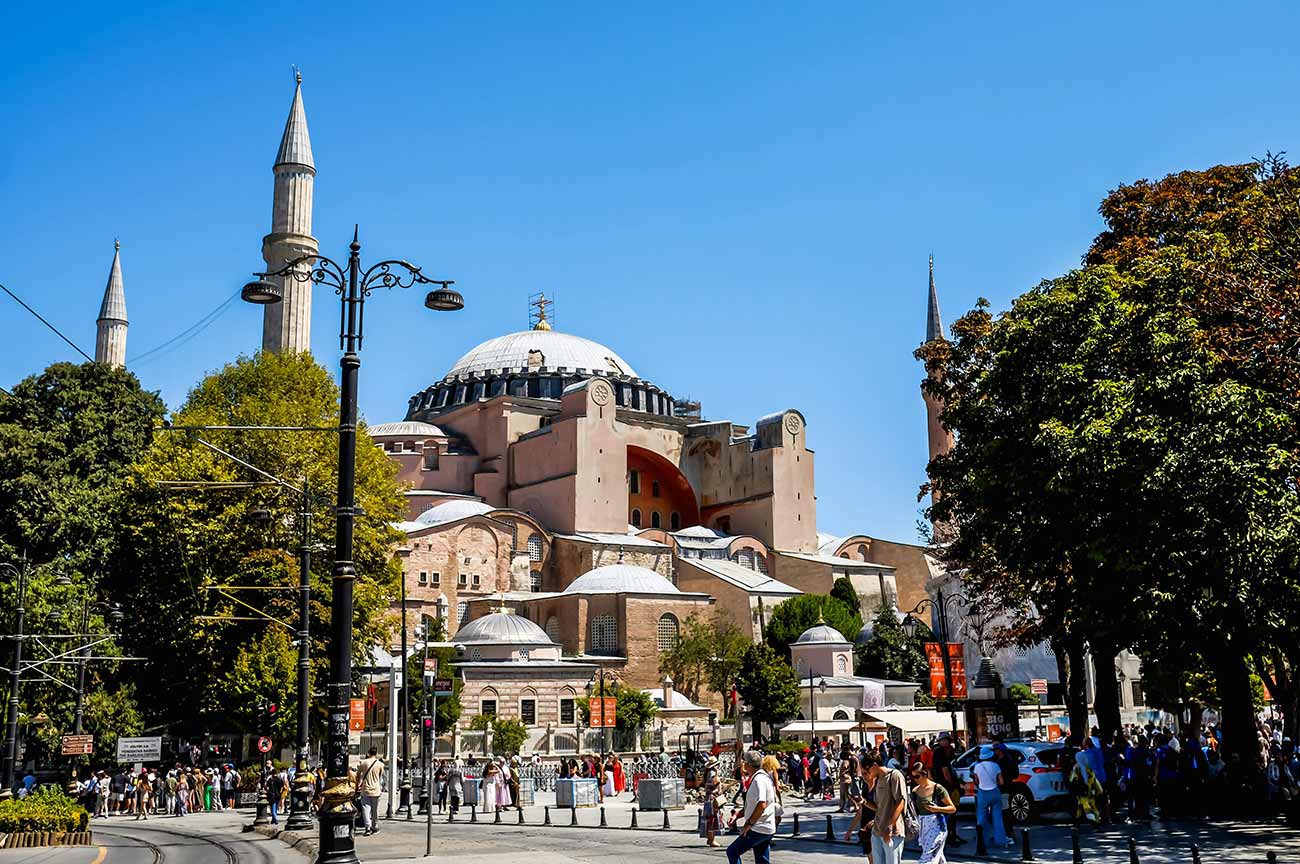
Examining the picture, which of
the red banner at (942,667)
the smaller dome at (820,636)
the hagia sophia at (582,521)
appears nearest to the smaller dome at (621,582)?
the hagia sophia at (582,521)

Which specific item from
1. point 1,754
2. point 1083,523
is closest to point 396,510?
point 1,754

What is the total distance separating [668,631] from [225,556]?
77.3 ft

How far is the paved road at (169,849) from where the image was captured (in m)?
14.3

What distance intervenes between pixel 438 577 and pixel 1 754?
2163cm

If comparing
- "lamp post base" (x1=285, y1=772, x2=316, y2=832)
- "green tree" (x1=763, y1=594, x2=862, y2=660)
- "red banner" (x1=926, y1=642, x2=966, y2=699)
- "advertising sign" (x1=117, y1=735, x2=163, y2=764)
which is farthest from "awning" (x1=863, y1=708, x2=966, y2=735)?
"lamp post base" (x1=285, y1=772, x2=316, y2=832)

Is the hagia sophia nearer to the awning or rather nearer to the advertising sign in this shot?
the awning

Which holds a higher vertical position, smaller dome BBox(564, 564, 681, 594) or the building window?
smaller dome BBox(564, 564, 681, 594)

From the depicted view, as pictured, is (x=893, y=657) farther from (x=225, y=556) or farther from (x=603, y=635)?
(x=225, y=556)

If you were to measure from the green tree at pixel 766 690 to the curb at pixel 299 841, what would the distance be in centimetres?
2571

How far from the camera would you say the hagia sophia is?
43.8 metres

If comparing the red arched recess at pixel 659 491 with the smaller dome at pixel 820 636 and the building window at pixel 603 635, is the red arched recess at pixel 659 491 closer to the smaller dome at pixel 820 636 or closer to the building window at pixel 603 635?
the building window at pixel 603 635

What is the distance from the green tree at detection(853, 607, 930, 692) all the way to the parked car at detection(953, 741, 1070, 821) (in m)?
35.8

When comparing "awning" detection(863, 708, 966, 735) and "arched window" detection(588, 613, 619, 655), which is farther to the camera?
"arched window" detection(588, 613, 619, 655)

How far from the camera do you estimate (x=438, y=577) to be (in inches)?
1972
